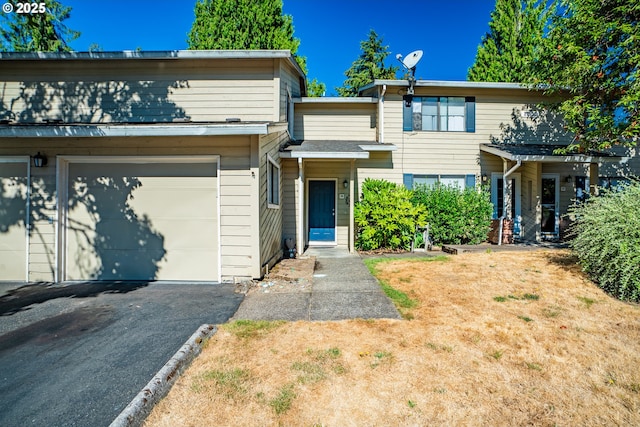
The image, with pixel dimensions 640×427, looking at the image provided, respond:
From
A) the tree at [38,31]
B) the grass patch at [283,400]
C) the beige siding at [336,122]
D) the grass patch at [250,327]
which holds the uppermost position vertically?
the tree at [38,31]

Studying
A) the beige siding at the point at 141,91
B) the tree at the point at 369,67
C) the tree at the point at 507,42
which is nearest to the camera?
the beige siding at the point at 141,91

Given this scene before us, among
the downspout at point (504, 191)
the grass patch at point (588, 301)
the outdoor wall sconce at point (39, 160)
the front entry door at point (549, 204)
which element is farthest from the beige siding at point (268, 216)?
the front entry door at point (549, 204)

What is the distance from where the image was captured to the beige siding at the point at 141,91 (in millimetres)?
8156

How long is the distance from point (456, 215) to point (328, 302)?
21.3 feet

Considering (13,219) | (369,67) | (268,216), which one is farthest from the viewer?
(369,67)

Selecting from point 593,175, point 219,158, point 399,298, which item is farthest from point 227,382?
point 593,175

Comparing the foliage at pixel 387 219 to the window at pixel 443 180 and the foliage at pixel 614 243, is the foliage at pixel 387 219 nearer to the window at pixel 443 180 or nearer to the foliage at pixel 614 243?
the window at pixel 443 180

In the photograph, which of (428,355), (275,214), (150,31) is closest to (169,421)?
(428,355)

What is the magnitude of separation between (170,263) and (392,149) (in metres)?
7.09

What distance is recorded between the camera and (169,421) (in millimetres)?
2338

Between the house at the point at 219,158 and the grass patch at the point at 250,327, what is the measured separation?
1.94m

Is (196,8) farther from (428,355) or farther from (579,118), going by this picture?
(428,355)

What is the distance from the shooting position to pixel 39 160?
6.12 m

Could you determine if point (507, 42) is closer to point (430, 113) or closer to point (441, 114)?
point (441, 114)
